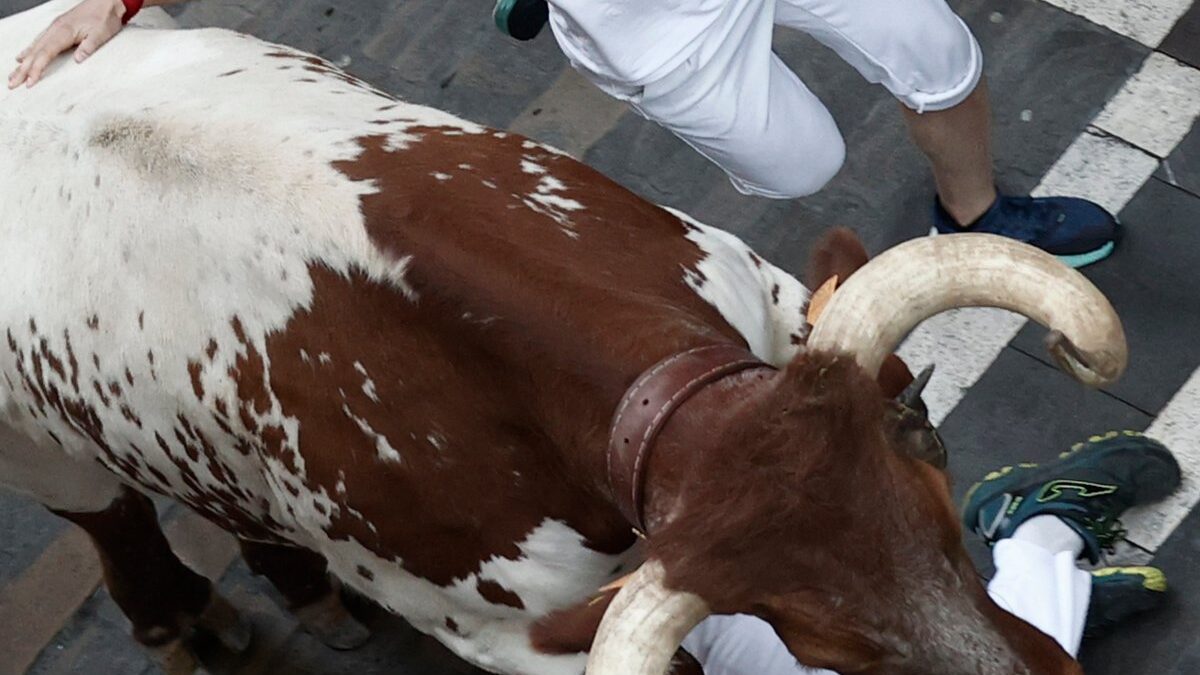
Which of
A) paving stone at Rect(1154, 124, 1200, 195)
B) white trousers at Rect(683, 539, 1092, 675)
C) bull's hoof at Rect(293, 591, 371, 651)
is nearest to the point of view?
white trousers at Rect(683, 539, 1092, 675)

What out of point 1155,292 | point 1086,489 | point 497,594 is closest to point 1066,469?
point 1086,489

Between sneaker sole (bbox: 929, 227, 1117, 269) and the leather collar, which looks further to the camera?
sneaker sole (bbox: 929, 227, 1117, 269)

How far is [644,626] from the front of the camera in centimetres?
199

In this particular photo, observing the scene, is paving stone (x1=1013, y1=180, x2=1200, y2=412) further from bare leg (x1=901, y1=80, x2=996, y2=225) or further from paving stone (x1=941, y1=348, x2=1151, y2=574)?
bare leg (x1=901, y1=80, x2=996, y2=225)

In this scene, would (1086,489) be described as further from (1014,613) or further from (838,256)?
(838,256)

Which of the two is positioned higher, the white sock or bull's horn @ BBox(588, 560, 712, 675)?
bull's horn @ BBox(588, 560, 712, 675)

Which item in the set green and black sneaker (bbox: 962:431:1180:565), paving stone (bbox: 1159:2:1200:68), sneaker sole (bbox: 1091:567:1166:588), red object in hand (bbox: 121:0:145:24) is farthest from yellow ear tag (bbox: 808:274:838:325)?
paving stone (bbox: 1159:2:1200:68)

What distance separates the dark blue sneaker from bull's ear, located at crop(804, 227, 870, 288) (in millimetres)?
1602

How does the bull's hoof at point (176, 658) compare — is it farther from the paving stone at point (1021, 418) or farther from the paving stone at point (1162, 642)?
the paving stone at point (1162, 642)

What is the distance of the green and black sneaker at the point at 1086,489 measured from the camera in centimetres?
364

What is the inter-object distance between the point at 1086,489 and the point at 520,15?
5.87 feet

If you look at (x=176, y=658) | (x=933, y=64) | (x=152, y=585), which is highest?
(x=933, y=64)

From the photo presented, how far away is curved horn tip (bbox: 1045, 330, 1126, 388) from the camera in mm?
2012

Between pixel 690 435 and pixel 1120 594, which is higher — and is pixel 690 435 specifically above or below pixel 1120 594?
above
